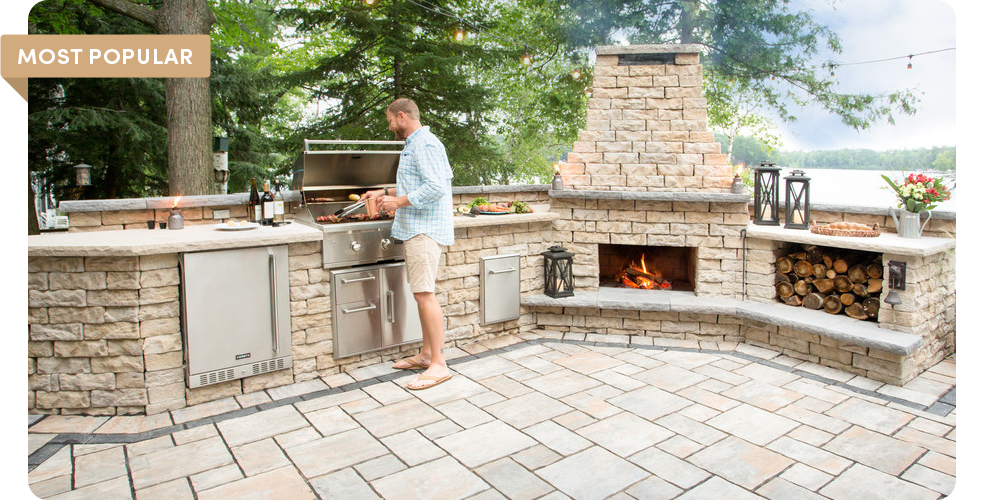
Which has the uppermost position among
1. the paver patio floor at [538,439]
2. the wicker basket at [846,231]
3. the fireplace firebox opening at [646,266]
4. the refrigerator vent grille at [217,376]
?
the wicker basket at [846,231]

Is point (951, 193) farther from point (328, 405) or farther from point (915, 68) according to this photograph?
point (328, 405)

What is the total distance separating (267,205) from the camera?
419 centimetres

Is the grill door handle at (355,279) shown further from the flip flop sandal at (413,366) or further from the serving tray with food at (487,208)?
the serving tray with food at (487,208)

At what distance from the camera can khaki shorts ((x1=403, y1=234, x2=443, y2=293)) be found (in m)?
4.01

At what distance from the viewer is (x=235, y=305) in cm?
377

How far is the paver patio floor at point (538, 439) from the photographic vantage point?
2723 mm

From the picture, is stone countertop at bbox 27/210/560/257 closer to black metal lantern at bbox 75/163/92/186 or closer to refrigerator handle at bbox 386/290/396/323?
refrigerator handle at bbox 386/290/396/323

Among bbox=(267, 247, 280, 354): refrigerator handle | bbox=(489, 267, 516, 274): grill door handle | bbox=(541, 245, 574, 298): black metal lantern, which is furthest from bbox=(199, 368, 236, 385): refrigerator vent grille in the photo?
bbox=(541, 245, 574, 298): black metal lantern

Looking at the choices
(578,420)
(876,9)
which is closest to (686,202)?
(578,420)

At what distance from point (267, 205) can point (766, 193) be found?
13.3ft

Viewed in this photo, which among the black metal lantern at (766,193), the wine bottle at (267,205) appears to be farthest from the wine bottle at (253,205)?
the black metal lantern at (766,193)

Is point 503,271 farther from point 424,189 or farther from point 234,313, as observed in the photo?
point 234,313

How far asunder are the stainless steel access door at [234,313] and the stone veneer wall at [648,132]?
278 centimetres

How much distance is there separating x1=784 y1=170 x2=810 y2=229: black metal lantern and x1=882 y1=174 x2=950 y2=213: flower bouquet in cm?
65
